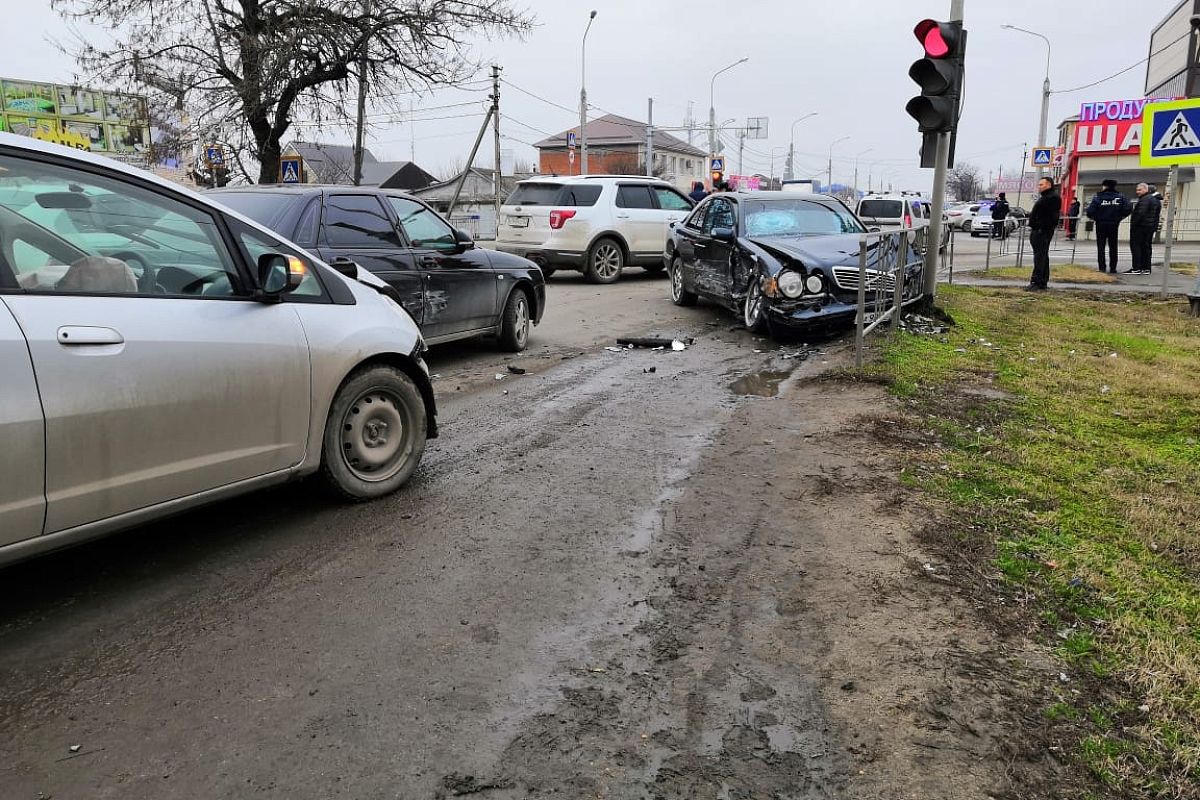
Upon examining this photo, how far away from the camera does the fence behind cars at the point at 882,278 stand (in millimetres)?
8852

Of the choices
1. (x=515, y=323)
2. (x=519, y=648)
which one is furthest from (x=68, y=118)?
(x=519, y=648)

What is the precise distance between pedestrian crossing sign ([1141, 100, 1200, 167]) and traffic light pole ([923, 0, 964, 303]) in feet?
14.1

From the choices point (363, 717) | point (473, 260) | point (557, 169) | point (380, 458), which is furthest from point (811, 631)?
point (557, 169)

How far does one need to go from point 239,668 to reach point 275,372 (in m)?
1.40

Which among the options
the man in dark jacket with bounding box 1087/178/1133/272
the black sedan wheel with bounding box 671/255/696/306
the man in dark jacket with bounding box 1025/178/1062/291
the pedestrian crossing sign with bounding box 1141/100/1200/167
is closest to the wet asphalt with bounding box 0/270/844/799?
the black sedan wheel with bounding box 671/255/696/306

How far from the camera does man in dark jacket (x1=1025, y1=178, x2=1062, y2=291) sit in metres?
14.8

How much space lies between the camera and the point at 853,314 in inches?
380

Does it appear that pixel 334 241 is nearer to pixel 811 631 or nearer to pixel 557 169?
pixel 811 631

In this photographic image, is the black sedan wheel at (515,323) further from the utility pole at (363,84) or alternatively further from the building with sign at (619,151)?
the building with sign at (619,151)

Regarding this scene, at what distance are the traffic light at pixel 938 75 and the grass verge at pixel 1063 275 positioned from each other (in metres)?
8.18

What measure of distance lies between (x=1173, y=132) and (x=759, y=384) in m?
9.18

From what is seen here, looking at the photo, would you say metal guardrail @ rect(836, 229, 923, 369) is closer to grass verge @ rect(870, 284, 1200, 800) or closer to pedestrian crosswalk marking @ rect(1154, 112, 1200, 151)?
grass verge @ rect(870, 284, 1200, 800)

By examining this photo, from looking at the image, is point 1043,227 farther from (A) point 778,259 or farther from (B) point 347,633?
(B) point 347,633

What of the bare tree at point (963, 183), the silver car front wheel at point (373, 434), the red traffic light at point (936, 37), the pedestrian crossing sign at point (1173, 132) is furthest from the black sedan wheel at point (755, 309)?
the bare tree at point (963, 183)
